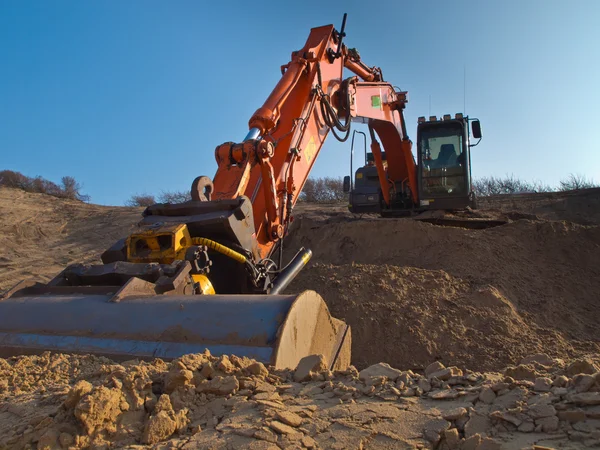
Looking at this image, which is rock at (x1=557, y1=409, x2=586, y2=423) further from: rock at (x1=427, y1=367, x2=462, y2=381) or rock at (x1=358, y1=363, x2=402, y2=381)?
→ rock at (x1=358, y1=363, x2=402, y2=381)

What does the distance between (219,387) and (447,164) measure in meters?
7.97

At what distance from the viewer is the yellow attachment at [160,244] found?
3.78 m

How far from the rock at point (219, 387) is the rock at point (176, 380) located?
0.07 m

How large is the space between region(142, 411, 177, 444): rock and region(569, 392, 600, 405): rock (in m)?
1.53

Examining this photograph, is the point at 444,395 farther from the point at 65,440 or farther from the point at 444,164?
the point at 444,164

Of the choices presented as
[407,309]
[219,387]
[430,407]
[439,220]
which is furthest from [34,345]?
[439,220]

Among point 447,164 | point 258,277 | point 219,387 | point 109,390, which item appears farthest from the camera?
point 447,164

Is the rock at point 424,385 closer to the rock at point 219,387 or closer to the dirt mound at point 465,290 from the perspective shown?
the rock at point 219,387

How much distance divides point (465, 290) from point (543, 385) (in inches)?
165

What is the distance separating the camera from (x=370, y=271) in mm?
6465

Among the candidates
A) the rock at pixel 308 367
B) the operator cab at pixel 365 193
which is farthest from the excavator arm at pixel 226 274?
the operator cab at pixel 365 193

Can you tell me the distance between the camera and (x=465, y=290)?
616cm

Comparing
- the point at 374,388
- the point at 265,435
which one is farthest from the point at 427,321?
the point at 265,435

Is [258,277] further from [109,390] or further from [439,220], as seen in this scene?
[439,220]
